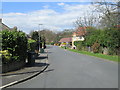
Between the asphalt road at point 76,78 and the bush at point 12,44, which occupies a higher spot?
the bush at point 12,44

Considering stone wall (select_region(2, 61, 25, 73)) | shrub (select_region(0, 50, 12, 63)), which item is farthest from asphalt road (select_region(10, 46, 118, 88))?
shrub (select_region(0, 50, 12, 63))

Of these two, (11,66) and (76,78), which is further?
(11,66)

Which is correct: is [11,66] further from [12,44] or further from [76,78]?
[76,78]

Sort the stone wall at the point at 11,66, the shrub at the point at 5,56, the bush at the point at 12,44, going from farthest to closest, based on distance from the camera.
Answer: the bush at the point at 12,44
the shrub at the point at 5,56
the stone wall at the point at 11,66

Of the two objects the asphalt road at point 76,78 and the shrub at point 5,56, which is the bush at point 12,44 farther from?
the asphalt road at point 76,78

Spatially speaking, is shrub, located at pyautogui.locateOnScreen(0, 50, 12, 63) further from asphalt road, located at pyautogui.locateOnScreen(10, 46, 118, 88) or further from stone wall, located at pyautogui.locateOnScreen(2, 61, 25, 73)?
asphalt road, located at pyautogui.locateOnScreen(10, 46, 118, 88)

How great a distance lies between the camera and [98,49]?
30250mm

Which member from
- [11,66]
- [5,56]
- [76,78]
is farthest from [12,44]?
[76,78]

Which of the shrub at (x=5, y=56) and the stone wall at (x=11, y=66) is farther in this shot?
the shrub at (x=5, y=56)

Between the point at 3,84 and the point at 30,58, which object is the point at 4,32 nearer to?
the point at 30,58

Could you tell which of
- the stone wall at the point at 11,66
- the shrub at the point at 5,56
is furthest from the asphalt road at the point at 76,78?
the shrub at the point at 5,56

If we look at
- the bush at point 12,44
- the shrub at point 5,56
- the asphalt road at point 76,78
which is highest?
the bush at point 12,44

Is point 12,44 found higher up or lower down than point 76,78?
higher up

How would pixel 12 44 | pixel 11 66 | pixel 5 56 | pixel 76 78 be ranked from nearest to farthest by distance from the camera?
pixel 76 78
pixel 5 56
pixel 11 66
pixel 12 44
